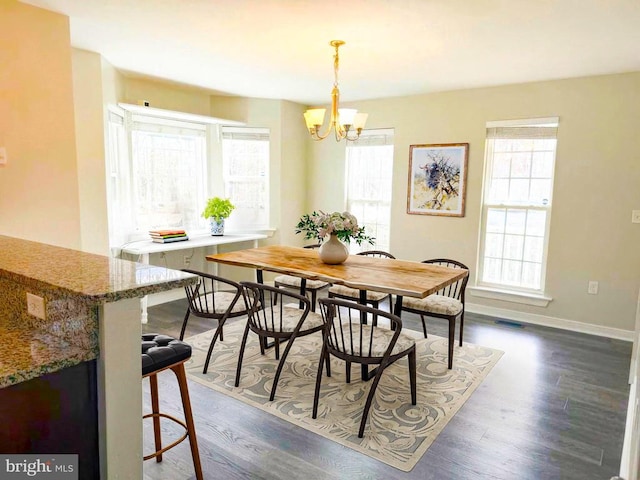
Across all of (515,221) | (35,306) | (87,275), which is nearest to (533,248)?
(515,221)

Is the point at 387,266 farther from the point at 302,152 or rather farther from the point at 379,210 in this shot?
the point at 302,152

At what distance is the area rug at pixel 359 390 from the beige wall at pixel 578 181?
1.29m

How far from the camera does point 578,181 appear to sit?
4090 millimetres

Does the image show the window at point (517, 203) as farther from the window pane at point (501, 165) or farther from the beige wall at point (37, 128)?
the beige wall at point (37, 128)

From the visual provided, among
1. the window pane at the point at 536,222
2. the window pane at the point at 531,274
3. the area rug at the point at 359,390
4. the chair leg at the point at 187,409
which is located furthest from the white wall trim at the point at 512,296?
the chair leg at the point at 187,409

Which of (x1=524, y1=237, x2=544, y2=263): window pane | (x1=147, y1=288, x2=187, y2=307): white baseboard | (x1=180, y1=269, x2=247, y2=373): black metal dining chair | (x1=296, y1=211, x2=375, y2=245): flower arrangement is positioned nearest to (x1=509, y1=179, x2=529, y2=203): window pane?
(x1=524, y1=237, x2=544, y2=263): window pane

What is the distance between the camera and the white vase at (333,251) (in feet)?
11.1

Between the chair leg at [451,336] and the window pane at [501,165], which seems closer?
the chair leg at [451,336]

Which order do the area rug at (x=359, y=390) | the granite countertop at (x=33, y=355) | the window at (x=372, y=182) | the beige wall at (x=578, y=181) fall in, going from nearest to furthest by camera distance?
the granite countertop at (x=33, y=355)
the area rug at (x=359, y=390)
the beige wall at (x=578, y=181)
the window at (x=372, y=182)

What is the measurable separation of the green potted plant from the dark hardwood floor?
7.73 feet

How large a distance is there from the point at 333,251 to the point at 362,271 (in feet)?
1.07

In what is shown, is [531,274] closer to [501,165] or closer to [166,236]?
[501,165]

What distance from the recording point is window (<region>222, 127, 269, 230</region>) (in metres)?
5.38

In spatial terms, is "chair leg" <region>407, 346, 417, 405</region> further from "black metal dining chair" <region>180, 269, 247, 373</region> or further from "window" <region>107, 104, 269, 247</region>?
"window" <region>107, 104, 269, 247</region>
